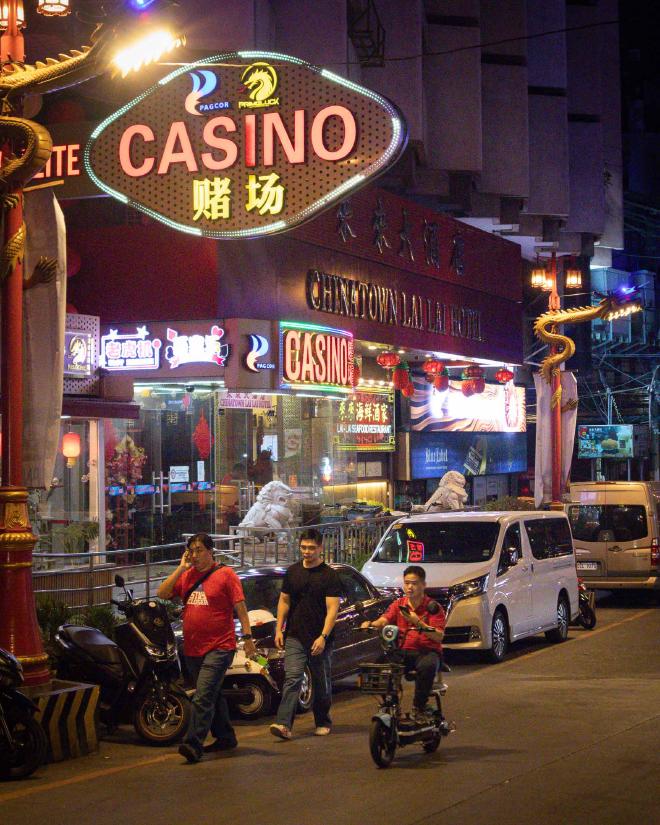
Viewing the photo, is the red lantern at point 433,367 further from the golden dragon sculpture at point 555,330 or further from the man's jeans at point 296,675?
the man's jeans at point 296,675

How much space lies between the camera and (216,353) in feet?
67.1

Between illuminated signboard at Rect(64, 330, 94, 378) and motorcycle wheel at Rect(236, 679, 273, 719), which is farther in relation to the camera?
illuminated signboard at Rect(64, 330, 94, 378)

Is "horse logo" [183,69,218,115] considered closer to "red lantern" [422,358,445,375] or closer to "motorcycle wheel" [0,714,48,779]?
"motorcycle wheel" [0,714,48,779]

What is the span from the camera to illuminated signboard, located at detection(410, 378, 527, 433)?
32.7 m

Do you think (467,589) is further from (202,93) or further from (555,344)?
(555,344)

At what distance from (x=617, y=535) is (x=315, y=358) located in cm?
620

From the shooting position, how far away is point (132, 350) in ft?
68.5

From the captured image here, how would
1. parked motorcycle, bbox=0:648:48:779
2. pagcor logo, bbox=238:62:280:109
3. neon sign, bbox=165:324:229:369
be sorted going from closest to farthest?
parked motorcycle, bbox=0:648:48:779 → pagcor logo, bbox=238:62:280:109 → neon sign, bbox=165:324:229:369

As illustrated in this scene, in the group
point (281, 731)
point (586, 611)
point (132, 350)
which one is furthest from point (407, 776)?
point (132, 350)

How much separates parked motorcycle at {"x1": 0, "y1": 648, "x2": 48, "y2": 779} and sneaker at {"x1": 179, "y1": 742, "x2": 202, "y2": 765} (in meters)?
1.08

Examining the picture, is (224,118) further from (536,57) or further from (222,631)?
(536,57)

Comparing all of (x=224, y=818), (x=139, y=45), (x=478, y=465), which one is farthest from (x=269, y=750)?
(x=478, y=465)

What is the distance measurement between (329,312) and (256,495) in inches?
146

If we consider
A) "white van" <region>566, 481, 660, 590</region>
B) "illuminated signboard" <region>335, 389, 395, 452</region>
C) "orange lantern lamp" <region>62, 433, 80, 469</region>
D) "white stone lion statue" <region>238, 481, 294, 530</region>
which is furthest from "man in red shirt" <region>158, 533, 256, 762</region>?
"illuminated signboard" <region>335, 389, 395, 452</region>
